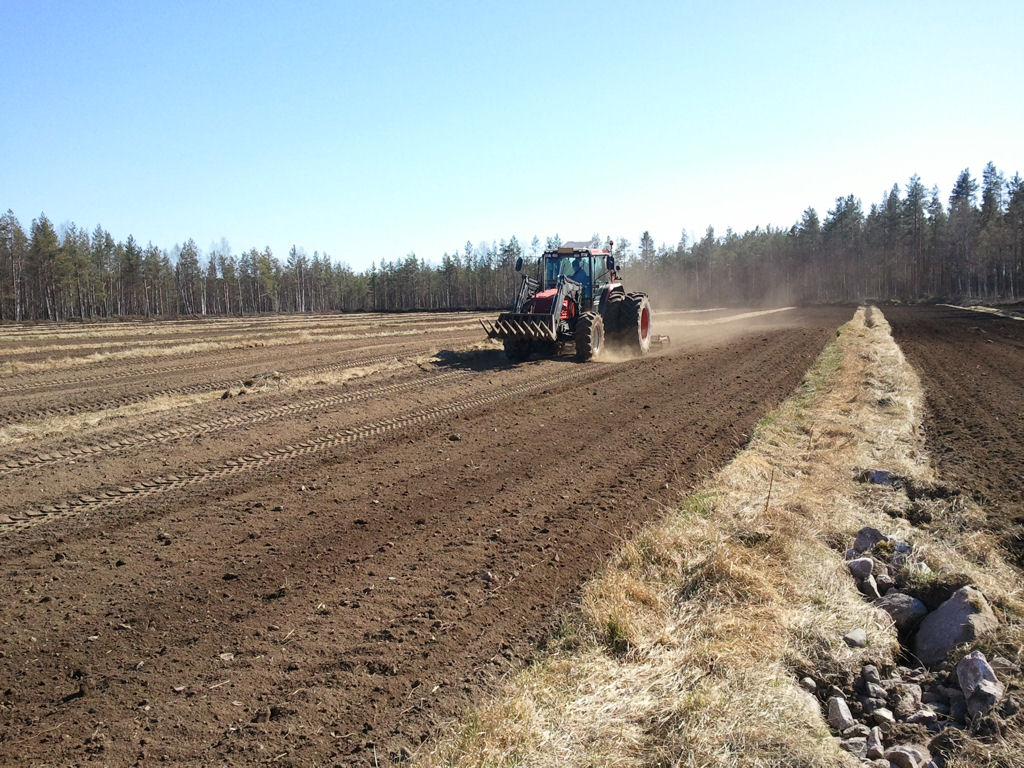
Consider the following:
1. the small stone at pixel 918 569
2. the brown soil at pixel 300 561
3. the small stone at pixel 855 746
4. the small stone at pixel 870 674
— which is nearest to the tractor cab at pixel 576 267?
the brown soil at pixel 300 561

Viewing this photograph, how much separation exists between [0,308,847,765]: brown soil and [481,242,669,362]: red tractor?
221 inches

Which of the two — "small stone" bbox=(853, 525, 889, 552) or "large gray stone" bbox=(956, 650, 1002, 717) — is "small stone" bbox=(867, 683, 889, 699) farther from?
"small stone" bbox=(853, 525, 889, 552)

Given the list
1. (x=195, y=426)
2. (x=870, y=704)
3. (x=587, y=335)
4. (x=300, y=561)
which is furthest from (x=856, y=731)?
(x=587, y=335)

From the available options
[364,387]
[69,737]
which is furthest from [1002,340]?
[69,737]

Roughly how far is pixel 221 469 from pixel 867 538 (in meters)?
7.14

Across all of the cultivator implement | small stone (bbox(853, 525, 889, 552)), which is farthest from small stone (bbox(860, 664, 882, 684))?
the cultivator implement

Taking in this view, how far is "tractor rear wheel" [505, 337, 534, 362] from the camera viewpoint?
684 inches

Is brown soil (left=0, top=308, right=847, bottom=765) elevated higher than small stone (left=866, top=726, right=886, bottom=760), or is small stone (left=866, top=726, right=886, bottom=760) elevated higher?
brown soil (left=0, top=308, right=847, bottom=765)

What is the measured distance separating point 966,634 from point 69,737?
208 inches

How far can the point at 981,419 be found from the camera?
401 inches

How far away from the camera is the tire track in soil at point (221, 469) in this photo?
6.33 metres

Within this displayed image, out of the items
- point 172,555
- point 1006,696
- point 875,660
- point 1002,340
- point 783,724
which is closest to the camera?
point 783,724

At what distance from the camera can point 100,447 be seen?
8844 mm

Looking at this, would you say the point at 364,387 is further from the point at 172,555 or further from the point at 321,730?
the point at 321,730
